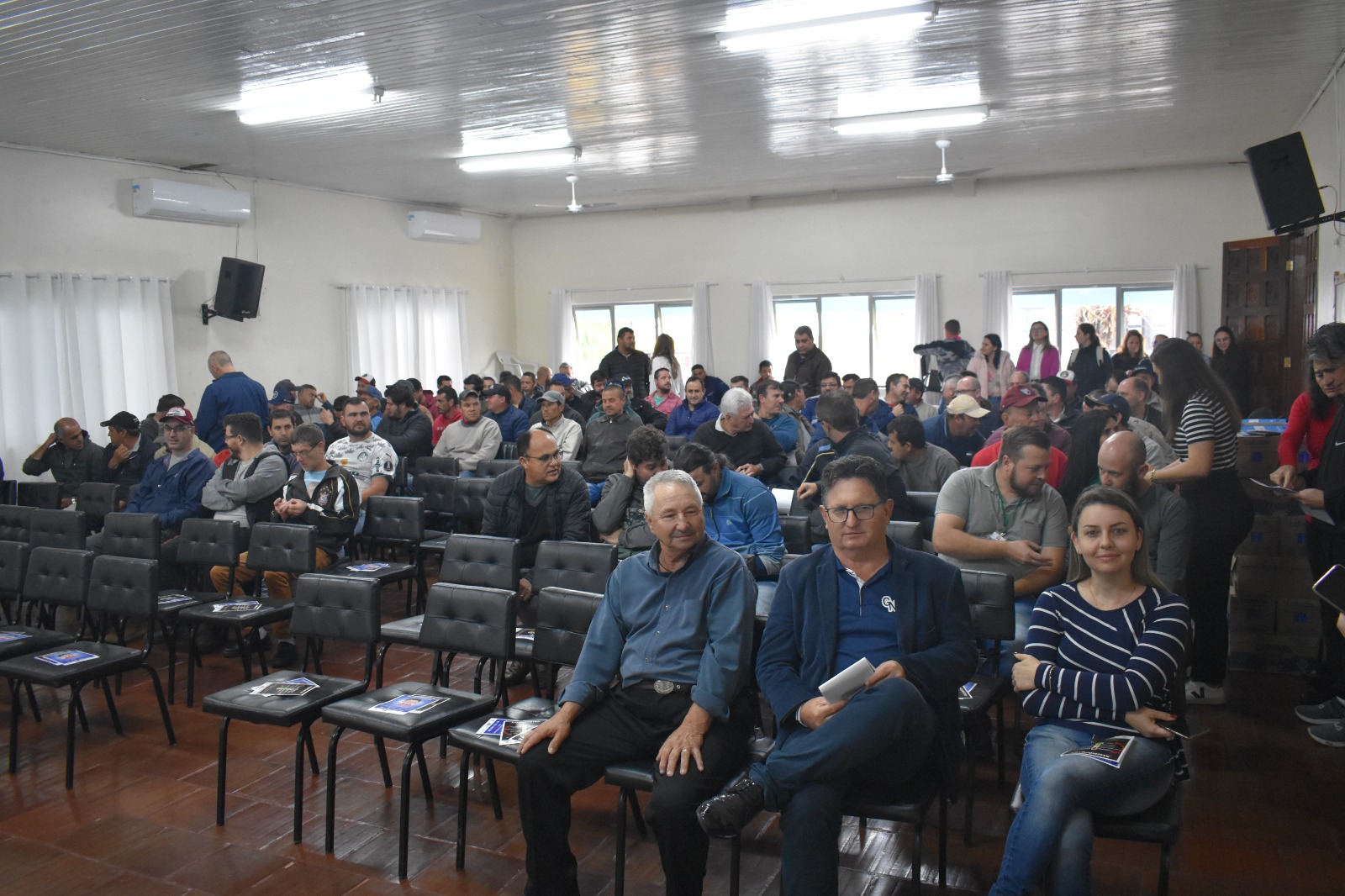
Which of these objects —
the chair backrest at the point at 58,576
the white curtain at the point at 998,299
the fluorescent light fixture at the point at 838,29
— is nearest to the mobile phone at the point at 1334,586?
the fluorescent light fixture at the point at 838,29

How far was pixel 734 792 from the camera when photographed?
2516 millimetres

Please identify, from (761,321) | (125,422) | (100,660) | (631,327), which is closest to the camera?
(100,660)

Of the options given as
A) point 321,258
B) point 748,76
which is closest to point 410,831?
point 748,76

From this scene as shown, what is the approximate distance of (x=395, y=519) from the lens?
5.95 metres

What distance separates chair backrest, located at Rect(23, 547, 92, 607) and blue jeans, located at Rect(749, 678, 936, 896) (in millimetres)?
3721

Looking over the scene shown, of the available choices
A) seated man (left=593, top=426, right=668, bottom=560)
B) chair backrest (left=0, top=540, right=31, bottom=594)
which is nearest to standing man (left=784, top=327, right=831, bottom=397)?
seated man (left=593, top=426, right=668, bottom=560)

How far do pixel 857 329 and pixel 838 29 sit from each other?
7.86 metres

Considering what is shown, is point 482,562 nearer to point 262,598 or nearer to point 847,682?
point 262,598

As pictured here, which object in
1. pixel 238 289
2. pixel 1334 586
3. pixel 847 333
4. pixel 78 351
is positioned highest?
pixel 238 289

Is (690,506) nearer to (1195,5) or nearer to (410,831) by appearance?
(410,831)

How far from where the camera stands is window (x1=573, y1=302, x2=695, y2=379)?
14.6m

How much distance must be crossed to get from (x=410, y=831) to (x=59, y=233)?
8149 millimetres

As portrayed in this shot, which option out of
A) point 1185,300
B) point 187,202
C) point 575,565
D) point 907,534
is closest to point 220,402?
point 187,202

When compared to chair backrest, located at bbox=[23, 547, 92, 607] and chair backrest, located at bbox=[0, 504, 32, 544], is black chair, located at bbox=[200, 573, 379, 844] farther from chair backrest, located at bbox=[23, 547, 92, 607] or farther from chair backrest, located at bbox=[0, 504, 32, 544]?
chair backrest, located at bbox=[0, 504, 32, 544]
